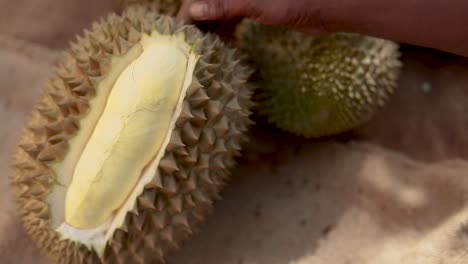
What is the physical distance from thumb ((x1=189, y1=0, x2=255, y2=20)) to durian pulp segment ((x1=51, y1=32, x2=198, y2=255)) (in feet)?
0.53

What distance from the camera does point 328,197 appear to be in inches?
44.3

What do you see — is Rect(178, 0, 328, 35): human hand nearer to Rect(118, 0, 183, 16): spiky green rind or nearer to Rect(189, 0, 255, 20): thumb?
Rect(189, 0, 255, 20): thumb

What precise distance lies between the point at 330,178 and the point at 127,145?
1.74 feet

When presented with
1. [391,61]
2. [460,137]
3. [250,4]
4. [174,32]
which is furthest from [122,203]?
[460,137]

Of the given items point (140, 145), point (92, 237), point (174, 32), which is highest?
point (174, 32)

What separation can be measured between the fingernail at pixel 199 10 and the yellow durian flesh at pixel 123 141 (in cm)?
15

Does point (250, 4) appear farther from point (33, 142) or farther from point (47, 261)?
point (47, 261)

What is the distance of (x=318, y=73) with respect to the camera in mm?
1007

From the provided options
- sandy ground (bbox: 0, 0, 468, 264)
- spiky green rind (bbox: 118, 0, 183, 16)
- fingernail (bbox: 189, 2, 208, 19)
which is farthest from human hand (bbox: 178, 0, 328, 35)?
sandy ground (bbox: 0, 0, 468, 264)

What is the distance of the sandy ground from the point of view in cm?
103

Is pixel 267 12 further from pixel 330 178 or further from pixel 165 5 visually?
pixel 330 178

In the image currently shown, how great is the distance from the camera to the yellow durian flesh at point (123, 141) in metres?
0.78

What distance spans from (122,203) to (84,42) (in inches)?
12.1

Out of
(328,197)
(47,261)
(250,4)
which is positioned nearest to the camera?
(250,4)
